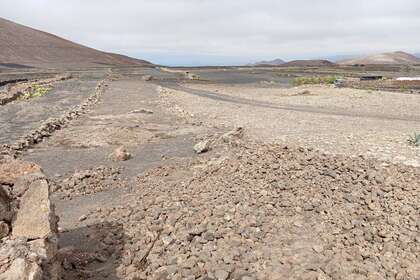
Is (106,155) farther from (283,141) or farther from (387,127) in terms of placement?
(387,127)

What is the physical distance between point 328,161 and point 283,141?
4454mm

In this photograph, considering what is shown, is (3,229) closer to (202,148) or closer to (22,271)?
(22,271)

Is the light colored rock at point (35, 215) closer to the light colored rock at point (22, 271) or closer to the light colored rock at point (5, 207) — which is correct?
the light colored rock at point (5, 207)

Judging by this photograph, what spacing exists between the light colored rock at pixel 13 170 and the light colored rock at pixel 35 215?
23.6 inches

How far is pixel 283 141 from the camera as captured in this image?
687 inches

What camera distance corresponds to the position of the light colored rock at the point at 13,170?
29.3 ft

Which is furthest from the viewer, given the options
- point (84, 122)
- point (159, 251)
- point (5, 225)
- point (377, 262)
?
point (84, 122)

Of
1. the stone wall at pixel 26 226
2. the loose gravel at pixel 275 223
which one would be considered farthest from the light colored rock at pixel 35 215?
the loose gravel at pixel 275 223

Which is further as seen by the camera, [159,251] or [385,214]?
[385,214]

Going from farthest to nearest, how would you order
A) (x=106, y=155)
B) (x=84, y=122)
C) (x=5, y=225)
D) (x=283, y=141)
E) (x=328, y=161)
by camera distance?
(x=84, y=122) → (x=106, y=155) → (x=283, y=141) → (x=328, y=161) → (x=5, y=225)

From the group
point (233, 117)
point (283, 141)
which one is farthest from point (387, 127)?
point (233, 117)

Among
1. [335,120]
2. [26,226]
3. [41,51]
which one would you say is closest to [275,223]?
[26,226]

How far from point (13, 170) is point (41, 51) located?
165140mm

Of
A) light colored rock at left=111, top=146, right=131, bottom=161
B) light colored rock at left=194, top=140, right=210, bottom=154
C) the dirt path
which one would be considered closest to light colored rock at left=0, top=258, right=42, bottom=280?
light colored rock at left=194, top=140, right=210, bottom=154
